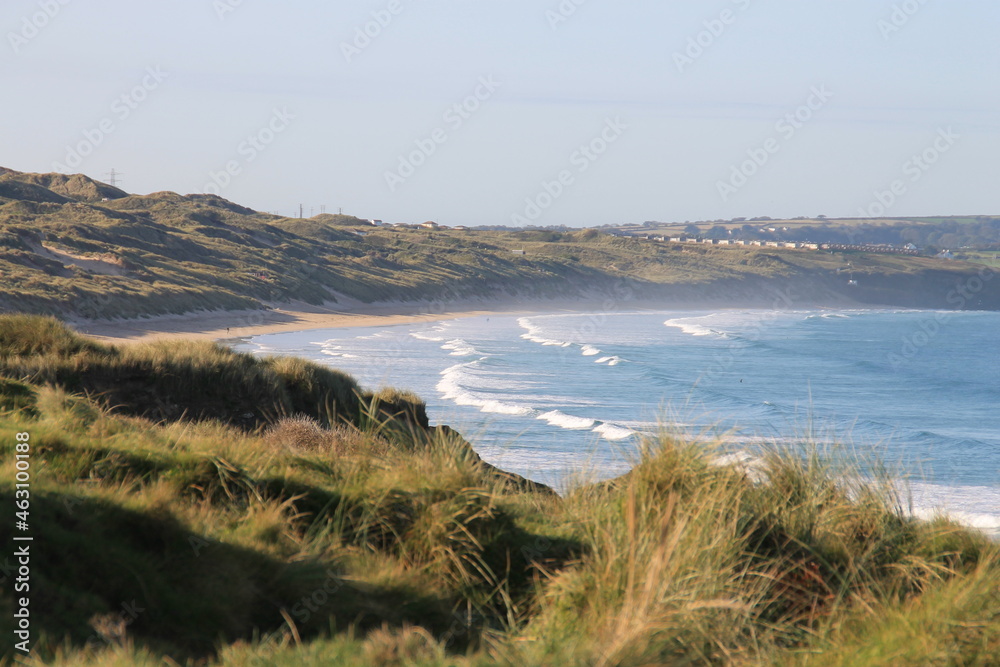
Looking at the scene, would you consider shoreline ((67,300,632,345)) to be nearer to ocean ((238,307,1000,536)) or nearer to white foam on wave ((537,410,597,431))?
ocean ((238,307,1000,536))

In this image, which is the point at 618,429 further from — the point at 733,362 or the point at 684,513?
the point at 733,362

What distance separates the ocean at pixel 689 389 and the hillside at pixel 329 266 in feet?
34.6

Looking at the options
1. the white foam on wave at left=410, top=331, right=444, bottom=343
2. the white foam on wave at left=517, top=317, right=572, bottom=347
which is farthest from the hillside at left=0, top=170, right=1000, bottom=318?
the white foam on wave at left=517, top=317, right=572, bottom=347

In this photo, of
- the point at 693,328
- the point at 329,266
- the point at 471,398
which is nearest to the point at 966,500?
the point at 471,398

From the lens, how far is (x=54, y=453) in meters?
5.17

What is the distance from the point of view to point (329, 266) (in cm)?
7656

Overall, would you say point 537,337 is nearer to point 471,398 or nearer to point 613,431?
point 471,398

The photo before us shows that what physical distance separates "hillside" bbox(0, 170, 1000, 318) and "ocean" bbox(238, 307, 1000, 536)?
1056 cm

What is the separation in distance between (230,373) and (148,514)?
22.5ft

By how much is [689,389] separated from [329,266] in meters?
50.2

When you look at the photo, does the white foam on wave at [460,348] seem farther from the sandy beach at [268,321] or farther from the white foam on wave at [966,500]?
the white foam on wave at [966,500]

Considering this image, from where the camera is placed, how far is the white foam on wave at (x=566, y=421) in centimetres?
2291

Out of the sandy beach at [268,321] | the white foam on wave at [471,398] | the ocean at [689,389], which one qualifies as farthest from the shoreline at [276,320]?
the white foam on wave at [471,398]

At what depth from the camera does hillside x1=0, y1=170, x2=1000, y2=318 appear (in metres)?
45.9
